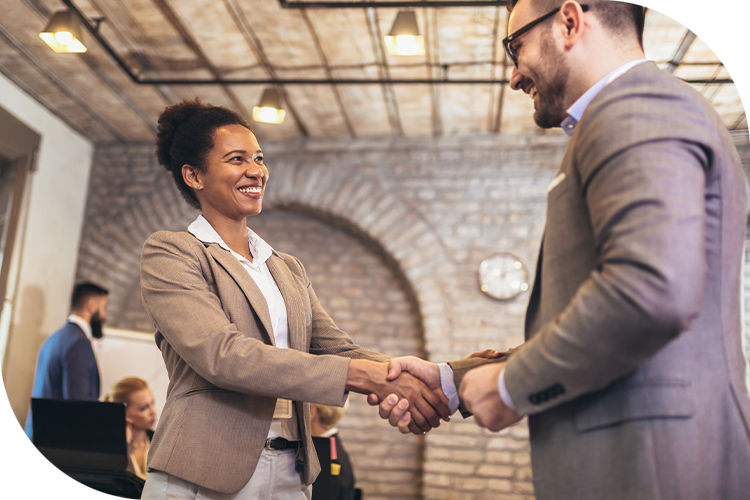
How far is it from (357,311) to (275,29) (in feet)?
8.27

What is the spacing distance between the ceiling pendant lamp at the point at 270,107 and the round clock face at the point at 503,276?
1.94 m

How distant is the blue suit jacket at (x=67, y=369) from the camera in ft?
12.2

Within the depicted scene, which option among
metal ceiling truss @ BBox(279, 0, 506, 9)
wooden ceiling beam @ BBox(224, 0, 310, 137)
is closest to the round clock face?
wooden ceiling beam @ BBox(224, 0, 310, 137)

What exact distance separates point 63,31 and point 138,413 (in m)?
2.25

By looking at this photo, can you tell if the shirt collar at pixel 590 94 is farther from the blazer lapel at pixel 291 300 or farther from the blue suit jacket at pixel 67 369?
the blue suit jacket at pixel 67 369

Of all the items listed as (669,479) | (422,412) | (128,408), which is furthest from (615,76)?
(128,408)

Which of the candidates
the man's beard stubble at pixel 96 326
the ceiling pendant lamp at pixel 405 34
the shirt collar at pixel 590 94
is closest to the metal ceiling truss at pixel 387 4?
the ceiling pendant lamp at pixel 405 34

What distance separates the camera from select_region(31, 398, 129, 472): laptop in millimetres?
2557

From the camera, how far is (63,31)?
10.6ft

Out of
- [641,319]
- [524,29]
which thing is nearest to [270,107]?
[524,29]

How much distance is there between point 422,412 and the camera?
5.56 ft

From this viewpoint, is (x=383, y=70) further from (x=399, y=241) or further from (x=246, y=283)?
(x=246, y=283)

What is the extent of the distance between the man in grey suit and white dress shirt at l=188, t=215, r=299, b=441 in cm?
59

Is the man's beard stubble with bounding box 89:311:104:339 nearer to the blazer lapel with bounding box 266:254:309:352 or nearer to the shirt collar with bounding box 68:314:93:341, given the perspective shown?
the shirt collar with bounding box 68:314:93:341
